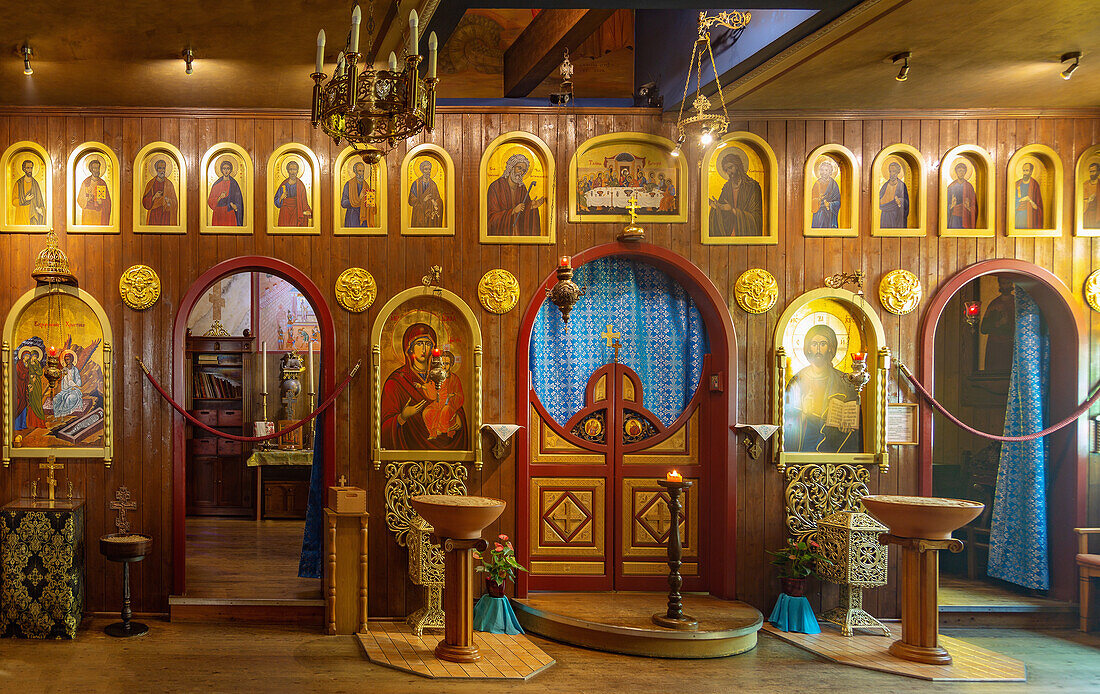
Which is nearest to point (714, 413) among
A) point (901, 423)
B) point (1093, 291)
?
point (901, 423)

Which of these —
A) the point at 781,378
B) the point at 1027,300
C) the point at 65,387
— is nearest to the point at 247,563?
the point at 65,387

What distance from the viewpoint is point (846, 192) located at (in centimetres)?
709

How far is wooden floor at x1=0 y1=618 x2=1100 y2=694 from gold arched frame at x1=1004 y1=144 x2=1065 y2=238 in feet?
11.5

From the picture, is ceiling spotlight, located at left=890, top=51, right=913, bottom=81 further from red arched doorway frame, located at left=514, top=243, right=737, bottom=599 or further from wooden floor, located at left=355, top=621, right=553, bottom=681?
wooden floor, located at left=355, top=621, right=553, bottom=681

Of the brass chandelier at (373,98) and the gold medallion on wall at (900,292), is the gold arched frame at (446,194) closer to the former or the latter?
the brass chandelier at (373,98)

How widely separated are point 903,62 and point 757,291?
2.14 m

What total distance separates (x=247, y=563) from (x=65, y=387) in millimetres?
2736

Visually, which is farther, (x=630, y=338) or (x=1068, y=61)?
(x=630, y=338)

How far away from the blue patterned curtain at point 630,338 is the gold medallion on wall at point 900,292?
162 cm

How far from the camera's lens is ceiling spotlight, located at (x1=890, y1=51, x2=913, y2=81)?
576 centimetres

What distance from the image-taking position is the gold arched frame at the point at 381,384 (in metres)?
6.81

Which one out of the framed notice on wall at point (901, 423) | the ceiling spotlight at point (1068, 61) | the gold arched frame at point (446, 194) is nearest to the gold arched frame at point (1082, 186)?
the ceiling spotlight at point (1068, 61)

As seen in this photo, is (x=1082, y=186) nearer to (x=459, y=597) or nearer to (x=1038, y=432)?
(x=1038, y=432)

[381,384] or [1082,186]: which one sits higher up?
[1082,186]
